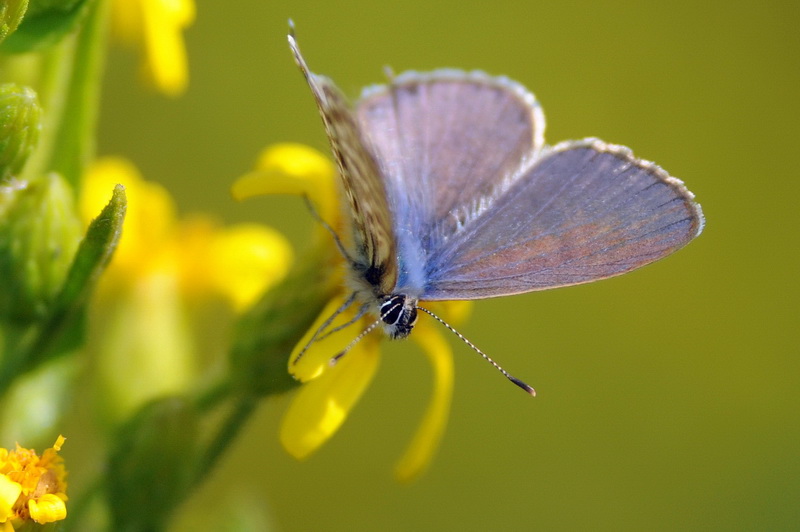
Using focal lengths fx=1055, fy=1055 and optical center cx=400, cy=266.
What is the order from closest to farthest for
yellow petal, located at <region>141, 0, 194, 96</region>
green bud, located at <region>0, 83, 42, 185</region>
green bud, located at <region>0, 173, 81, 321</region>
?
green bud, located at <region>0, 83, 42, 185</region>
green bud, located at <region>0, 173, 81, 321</region>
yellow petal, located at <region>141, 0, 194, 96</region>

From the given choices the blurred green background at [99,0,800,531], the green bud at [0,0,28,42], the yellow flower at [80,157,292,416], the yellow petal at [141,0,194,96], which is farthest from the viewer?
the blurred green background at [99,0,800,531]

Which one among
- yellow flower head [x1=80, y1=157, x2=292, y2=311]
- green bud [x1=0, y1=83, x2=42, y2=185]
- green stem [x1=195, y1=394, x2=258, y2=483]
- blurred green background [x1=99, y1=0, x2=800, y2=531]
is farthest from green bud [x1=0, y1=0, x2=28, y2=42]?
blurred green background [x1=99, y1=0, x2=800, y2=531]

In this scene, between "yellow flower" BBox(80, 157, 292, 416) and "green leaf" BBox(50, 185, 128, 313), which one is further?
"yellow flower" BBox(80, 157, 292, 416)

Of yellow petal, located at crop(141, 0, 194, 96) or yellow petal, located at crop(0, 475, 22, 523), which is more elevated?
yellow petal, located at crop(141, 0, 194, 96)

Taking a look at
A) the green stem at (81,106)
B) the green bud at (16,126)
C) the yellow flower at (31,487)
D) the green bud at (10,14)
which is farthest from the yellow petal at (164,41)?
the yellow flower at (31,487)

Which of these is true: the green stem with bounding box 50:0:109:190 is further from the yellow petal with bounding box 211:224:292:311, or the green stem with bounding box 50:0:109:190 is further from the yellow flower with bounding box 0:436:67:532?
the yellow petal with bounding box 211:224:292:311

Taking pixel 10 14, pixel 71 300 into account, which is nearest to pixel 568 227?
pixel 71 300

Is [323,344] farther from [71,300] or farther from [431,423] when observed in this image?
[71,300]
